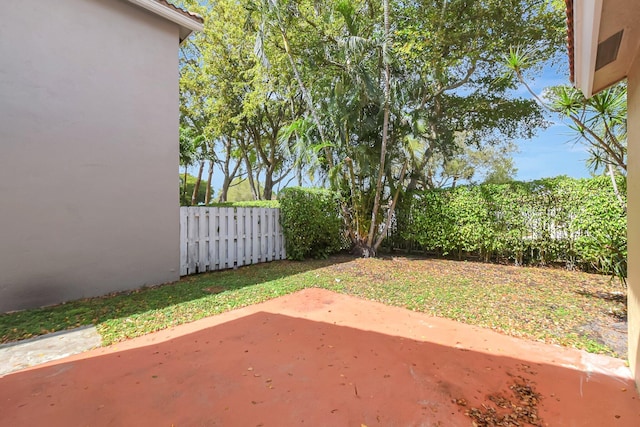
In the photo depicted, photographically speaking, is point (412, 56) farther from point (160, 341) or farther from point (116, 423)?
point (116, 423)

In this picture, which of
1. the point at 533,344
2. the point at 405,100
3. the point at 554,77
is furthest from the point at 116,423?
the point at 554,77

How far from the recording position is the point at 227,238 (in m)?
7.40

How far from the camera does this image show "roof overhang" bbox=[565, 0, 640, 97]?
2.00 m

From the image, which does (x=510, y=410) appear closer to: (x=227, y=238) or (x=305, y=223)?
(x=227, y=238)

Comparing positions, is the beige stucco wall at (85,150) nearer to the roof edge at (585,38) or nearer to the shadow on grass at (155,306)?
the shadow on grass at (155,306)

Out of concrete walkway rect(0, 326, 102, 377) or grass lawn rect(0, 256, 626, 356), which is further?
grass lawn rect(0, 256, 626, 356)

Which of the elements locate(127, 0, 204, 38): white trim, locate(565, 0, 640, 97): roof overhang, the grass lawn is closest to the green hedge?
the grass lawn

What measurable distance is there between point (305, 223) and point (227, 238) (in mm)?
2223

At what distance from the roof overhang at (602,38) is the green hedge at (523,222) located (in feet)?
11.6

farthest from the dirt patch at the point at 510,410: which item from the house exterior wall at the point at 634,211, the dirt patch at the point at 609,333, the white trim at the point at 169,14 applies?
the white trim at the point at 169,14

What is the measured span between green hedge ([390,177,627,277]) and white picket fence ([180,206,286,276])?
4294mm

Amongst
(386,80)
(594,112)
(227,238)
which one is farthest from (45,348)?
(386,80)

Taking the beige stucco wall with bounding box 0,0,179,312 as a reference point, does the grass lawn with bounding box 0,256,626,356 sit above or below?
below

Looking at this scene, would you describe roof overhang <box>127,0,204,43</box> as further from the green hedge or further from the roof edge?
the green hedge
